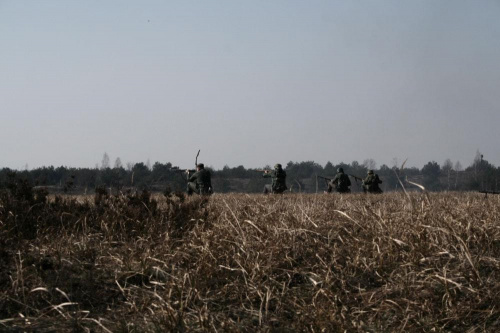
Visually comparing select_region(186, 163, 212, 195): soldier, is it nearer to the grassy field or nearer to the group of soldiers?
the group of soldiers

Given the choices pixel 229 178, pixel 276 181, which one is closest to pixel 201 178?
pixel 276 181

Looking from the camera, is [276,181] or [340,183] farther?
[340,183]

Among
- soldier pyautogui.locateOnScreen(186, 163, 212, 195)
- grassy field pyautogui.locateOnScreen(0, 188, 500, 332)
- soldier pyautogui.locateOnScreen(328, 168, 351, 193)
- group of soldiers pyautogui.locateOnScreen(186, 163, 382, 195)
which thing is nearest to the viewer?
grassy field pyautogui.locateOnScreen(0, 188, 500, 332)

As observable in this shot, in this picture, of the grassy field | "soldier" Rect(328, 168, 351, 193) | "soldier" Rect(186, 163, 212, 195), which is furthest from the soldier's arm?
the grassy field

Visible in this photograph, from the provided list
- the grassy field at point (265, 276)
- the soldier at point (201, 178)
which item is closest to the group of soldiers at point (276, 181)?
the soldier at point (201, 178)

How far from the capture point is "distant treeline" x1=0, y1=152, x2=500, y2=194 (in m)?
8.47

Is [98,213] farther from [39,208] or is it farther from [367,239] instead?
[367,239]

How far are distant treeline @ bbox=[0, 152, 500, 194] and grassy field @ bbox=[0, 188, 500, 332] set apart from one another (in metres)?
→ 0.79

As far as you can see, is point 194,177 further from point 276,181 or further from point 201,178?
point 276,181

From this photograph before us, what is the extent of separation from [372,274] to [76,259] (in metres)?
2.50

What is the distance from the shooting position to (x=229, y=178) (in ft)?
294

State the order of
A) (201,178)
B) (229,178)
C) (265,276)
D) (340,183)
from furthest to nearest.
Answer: (229,178) < (340,183) < (201,178) < (265,276)

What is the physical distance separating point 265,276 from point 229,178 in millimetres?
85094

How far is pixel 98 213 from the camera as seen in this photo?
718 centimetres
